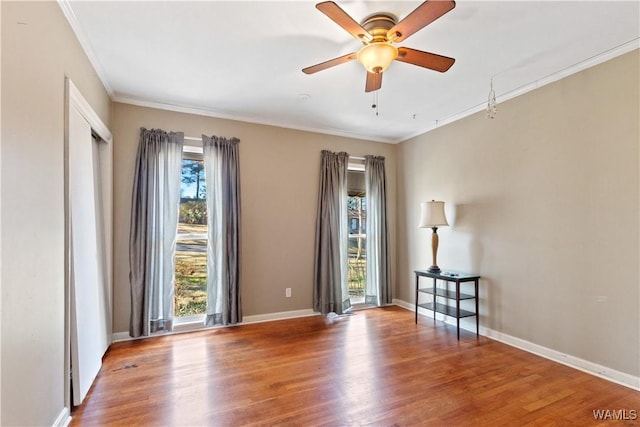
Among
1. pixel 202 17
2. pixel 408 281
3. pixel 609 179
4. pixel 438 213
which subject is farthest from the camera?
pixel 408 281

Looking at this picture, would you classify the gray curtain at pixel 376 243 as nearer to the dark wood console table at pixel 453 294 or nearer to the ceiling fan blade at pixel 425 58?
the dark wood console table at pixel 453 294

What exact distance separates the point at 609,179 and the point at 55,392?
13.9ft

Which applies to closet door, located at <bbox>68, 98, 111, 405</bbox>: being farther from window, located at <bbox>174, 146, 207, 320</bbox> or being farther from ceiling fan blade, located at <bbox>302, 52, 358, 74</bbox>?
ceiling fan blade, located at <bbox>302, 52, 358, 74</bbox>

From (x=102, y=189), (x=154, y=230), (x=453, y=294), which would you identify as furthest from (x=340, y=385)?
(x=102, y=189)

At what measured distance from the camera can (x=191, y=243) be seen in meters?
3.85

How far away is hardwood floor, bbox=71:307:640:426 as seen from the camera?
2.07 meters

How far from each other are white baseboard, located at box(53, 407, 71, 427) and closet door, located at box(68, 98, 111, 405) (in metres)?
0.15

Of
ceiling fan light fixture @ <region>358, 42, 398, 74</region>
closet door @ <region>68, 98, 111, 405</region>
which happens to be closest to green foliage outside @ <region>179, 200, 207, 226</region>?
closet door @ <region>68, 98, 111, 405</region>

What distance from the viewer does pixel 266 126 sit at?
13.8 feet

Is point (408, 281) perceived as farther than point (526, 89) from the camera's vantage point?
Yes

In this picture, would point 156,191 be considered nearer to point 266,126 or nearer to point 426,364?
point 266,126

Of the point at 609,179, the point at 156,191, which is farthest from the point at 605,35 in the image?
the point at 156,191

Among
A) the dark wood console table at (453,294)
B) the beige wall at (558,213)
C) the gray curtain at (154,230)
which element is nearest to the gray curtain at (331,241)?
the dark wood console table at (453,294)

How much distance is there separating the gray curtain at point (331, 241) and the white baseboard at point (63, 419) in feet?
9.15
